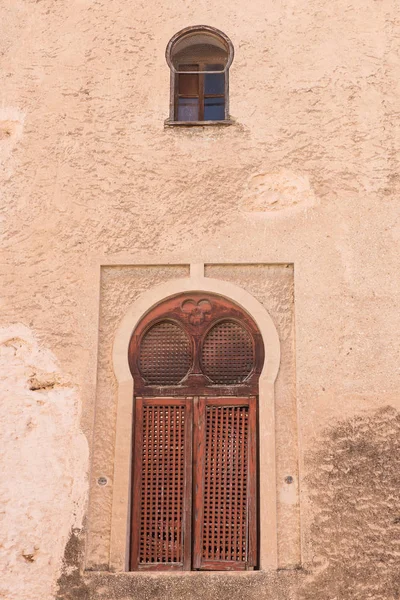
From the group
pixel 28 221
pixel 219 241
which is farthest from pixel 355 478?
pixel 28 221

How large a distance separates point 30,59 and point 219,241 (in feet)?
7.72

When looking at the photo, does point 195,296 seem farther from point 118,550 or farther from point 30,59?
point 30,59

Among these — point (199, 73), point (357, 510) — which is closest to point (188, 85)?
point (199, 73)

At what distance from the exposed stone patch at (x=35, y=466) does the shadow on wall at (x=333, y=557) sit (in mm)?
190

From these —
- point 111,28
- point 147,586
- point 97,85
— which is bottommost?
point 147,586

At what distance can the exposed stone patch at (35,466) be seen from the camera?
6676mm

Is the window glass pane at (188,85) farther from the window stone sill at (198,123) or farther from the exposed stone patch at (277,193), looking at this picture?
the exposed stone patch at (277,193)

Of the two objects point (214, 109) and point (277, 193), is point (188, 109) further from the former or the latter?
point (277, 193)

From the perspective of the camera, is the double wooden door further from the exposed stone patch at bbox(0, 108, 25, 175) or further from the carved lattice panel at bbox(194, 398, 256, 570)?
the exposed stone patch at bbox(0, 108, 25, 175)

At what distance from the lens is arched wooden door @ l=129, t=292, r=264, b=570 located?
6.80 meters

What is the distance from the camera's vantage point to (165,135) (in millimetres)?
7832

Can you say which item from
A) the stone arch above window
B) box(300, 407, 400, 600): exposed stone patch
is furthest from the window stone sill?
→ box(300, 407, 400, 600): exposed stone patch

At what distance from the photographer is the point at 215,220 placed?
7.54m

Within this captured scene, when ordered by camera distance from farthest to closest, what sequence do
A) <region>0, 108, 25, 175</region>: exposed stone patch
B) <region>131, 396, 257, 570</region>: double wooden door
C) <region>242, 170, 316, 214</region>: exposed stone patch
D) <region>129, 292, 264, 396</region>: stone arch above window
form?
1. <region>0, 108, 25, 175</region>: exposed stone patch
2. <region>242, 170, 316, 214</region>: exposed stone patch
3. <region>129, 292, 264, 396</region>: stone arch above window
4. <region>131, 396, 257, 570</region>: double wooden door
